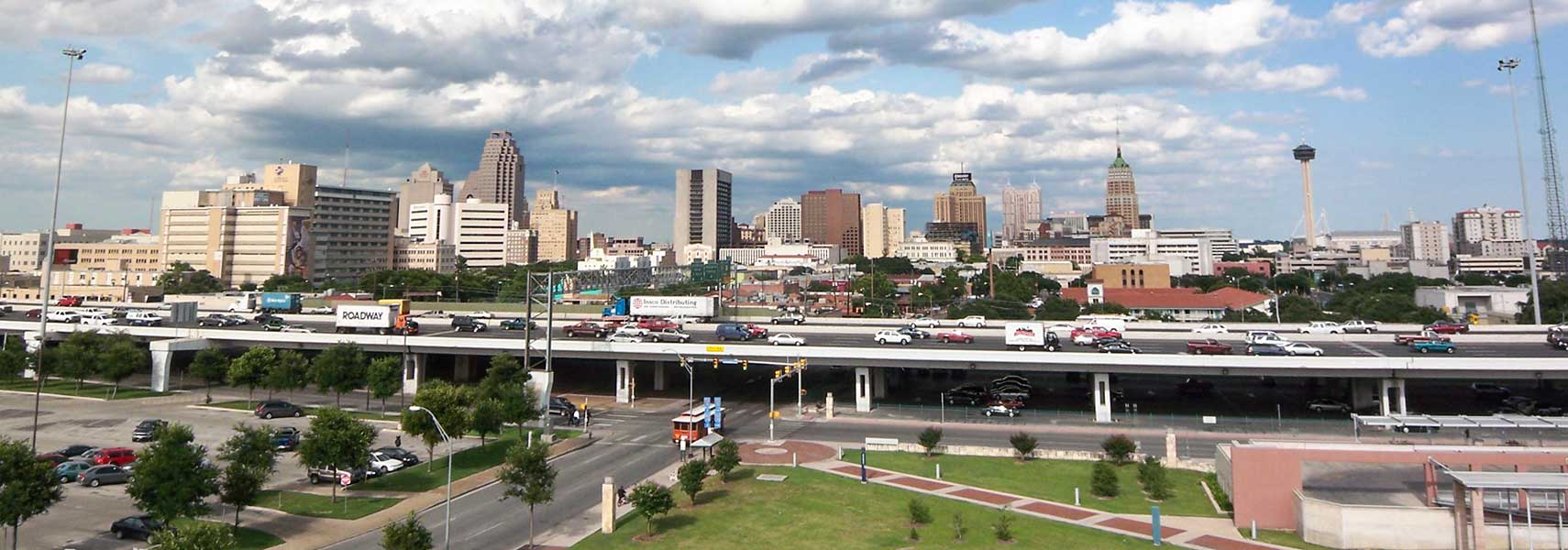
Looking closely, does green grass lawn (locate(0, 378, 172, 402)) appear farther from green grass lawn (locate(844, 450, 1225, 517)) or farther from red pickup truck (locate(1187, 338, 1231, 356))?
red pickup truck (locate(1187, 338, 1231, 356))

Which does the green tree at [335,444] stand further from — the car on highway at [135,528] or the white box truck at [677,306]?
the white box truck at [677,306]

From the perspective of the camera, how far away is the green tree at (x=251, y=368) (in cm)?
6544

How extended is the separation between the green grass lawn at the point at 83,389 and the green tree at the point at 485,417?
4315cm

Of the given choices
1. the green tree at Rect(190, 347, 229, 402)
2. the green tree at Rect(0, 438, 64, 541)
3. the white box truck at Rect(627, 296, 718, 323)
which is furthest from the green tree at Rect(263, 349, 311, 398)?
the white box truck at Rect(627, 296, 718, 323)

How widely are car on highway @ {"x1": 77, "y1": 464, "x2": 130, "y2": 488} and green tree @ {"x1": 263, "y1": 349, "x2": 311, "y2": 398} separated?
22833mm

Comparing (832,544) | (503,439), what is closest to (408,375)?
(503,439)

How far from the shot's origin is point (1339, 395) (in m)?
66.8

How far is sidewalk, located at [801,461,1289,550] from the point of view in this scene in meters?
33.6

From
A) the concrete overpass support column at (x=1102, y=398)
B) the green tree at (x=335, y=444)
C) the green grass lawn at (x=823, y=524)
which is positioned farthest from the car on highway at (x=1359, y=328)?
the green tree at (x=335, y=444)

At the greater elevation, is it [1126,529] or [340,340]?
[340,340]

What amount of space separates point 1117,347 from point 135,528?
61.8 metres

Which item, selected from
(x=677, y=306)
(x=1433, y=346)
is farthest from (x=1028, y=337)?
(x=677, y=306)

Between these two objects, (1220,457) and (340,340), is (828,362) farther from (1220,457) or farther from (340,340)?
(340,340)

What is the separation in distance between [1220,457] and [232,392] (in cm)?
7963
